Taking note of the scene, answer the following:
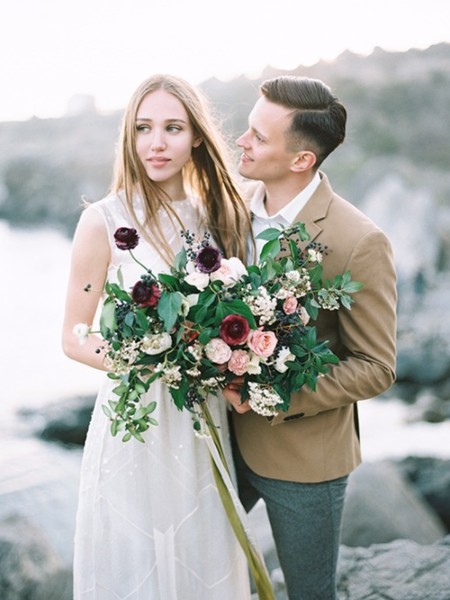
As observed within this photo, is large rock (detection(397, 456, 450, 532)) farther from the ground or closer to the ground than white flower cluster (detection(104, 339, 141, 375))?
closer to the ground

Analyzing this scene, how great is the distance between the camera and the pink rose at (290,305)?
158 centimetres

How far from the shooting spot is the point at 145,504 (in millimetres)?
1950

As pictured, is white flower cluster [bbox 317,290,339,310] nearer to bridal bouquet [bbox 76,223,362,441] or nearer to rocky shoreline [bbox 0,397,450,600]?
bridal bouquet [bbox 76,223,362,441]

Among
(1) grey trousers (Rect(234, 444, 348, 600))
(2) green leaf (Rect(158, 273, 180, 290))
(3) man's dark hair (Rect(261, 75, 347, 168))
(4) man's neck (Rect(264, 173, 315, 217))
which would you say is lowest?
(1) grey trousers (Rect(234, 444, 348, 600))

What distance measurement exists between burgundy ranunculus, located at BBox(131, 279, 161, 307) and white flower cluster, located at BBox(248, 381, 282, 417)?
0.34 m

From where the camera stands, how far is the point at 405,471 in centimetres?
382

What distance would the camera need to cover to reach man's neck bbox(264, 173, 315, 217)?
2127mm

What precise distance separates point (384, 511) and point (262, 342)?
2364 mm

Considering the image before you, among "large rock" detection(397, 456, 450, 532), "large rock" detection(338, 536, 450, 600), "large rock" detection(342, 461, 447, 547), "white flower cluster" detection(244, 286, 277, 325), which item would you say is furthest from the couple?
"large rock" detection(397, 456, 450, 532)

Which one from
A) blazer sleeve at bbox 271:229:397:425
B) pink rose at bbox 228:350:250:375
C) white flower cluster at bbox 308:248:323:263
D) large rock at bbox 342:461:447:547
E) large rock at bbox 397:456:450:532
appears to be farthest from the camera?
large rock at bbox 397:456:450:532

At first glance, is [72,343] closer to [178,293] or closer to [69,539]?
[178,293]

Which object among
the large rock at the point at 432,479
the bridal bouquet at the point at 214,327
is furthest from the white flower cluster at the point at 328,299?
the large rock at the point at 432,479

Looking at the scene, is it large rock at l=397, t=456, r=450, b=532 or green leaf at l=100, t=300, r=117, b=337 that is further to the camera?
large rock at l=397, t=456, r=450, b=532

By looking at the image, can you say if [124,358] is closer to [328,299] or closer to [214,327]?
[214,327]
